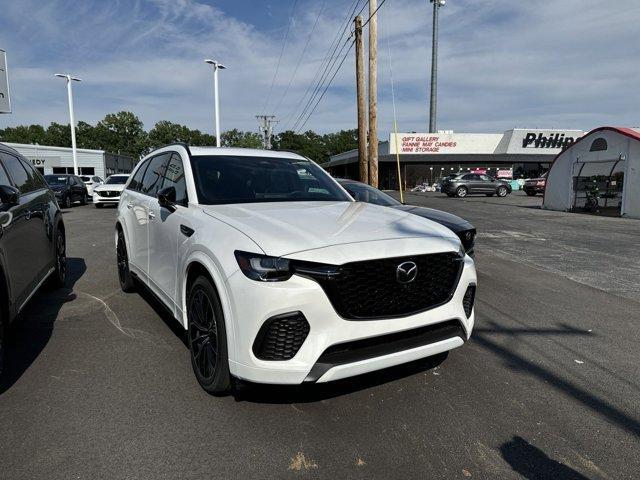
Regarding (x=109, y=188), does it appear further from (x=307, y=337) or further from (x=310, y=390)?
(x=307, y=337)

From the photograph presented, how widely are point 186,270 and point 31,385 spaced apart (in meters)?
1.43

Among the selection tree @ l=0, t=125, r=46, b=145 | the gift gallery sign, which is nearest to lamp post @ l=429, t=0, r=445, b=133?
the gift gallery sign

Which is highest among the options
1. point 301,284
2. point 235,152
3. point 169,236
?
point 235,152

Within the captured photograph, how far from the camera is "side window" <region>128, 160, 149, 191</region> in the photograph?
5.58 meters

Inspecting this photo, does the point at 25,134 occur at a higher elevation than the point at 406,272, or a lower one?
higher

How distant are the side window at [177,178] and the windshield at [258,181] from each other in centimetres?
14

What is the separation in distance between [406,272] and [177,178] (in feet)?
7.88

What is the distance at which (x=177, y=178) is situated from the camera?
428cm

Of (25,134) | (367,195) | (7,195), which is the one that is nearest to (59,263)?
(7,195)

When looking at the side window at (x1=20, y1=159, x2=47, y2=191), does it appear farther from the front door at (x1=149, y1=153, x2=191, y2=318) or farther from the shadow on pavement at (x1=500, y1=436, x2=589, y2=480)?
the shadow on pavement at (x1=500, y1=436, x2=589, y2=480)

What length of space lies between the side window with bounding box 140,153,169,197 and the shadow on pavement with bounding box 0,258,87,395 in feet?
5.52

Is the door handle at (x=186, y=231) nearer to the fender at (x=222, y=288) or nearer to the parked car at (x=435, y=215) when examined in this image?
the fender at (x=222, y=288)

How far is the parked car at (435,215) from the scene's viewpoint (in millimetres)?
5820

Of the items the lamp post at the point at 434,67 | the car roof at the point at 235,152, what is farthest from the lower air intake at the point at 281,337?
the lamp post at the point at 434,67
